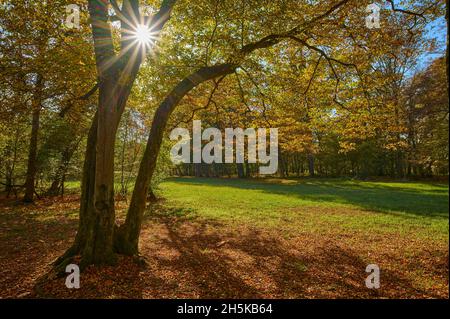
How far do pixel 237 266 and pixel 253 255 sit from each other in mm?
861

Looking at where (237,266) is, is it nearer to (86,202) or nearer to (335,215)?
(86,202)

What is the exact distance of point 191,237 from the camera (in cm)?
830

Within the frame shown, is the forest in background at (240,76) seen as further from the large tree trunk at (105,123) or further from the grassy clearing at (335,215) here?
the grassy clearing at (335,215)

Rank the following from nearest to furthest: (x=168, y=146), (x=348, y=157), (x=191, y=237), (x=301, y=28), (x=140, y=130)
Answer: (x=301, y=28), (x=191, y=237), (x=140, y=130), (x=168, y=146), (x=348, y=157)

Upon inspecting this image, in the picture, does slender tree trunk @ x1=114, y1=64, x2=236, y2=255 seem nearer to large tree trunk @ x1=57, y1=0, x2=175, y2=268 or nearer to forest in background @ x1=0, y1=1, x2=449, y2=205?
large tree trunk @ x1=57, y1=0, x2=175, y2=268

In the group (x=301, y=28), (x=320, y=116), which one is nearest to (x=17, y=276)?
(x=301, y=28)

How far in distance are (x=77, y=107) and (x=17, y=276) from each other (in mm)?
6087

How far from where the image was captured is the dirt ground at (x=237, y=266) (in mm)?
4543

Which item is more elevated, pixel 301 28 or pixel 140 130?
pixel 301 28

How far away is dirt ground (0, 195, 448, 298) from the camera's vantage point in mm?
4543

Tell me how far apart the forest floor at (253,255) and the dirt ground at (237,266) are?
0.8 inches

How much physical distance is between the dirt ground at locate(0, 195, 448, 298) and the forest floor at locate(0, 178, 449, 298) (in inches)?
0.8
